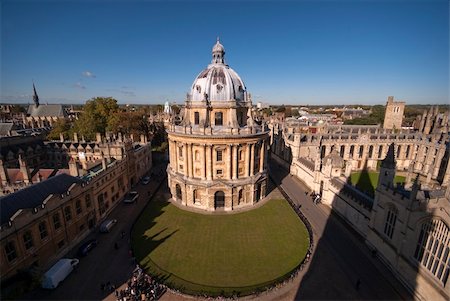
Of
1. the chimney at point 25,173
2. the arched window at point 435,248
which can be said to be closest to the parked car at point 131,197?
the chimney at point 25,173

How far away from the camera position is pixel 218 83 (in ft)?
117

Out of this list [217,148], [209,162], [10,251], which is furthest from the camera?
[209,162]

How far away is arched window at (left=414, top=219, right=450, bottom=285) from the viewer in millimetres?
17547

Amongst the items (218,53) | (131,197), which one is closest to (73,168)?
(131,197)

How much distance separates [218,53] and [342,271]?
35.8 metres

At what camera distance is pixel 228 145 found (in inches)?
1307

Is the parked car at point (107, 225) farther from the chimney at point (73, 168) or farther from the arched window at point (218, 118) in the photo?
the arched window at point (218, 118)

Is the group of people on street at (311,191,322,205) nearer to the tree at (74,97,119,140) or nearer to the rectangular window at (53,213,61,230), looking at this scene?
the rectangular window at (53,213,61,230)

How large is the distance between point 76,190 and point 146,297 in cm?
1538

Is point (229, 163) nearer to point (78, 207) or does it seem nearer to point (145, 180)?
point (78, 207)

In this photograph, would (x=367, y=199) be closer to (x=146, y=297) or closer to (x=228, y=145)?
(x=228, y=145)

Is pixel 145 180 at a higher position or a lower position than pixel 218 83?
lower

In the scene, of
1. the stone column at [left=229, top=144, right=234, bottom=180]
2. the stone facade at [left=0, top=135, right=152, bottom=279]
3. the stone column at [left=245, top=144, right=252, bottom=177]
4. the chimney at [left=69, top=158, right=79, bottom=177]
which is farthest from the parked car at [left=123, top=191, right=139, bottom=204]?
the stone column at [left=245, top=144, right=252, bottom=177]

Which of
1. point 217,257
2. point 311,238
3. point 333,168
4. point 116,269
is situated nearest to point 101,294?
point 116,269
